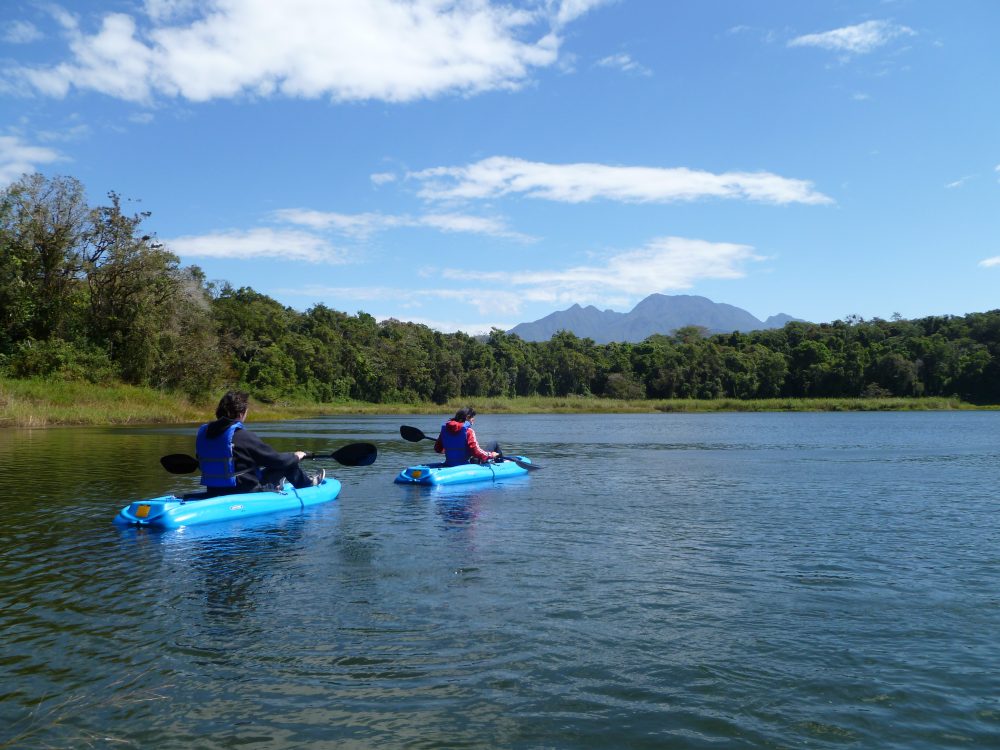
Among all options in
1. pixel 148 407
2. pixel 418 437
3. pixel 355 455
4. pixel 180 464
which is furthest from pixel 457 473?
pixel 148 407

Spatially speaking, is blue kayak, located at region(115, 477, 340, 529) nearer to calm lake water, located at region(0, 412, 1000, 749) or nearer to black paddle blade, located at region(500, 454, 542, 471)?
calm lake water, located at region(0, 412, 1000, 749)

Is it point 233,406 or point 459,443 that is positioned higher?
point 233,406

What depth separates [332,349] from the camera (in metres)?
79.4

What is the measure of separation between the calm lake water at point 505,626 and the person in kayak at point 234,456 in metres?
0.74

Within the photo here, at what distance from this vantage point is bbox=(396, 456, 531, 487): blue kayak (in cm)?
1489

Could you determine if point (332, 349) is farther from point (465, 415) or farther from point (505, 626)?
point (505, 626)

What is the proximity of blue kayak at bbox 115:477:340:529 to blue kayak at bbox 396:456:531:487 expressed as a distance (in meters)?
2.71

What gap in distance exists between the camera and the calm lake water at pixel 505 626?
440 centimetres

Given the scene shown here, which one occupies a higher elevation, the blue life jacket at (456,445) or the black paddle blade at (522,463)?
the blue life jacket at (456,445)

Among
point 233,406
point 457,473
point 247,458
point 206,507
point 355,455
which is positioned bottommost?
point 457,473

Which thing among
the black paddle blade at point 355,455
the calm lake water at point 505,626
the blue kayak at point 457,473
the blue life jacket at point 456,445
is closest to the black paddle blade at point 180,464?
the calm lake water at point 505,626

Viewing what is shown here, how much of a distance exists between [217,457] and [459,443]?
6169mm

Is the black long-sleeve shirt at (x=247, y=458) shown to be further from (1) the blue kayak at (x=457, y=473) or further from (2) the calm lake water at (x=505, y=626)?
(1) the blue kayak at (x=457, y=473)

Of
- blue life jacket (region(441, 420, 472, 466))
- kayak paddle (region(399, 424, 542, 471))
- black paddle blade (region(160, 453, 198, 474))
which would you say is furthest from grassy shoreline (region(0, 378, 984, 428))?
blue life jacket (region(441, 420, 472, 466))
